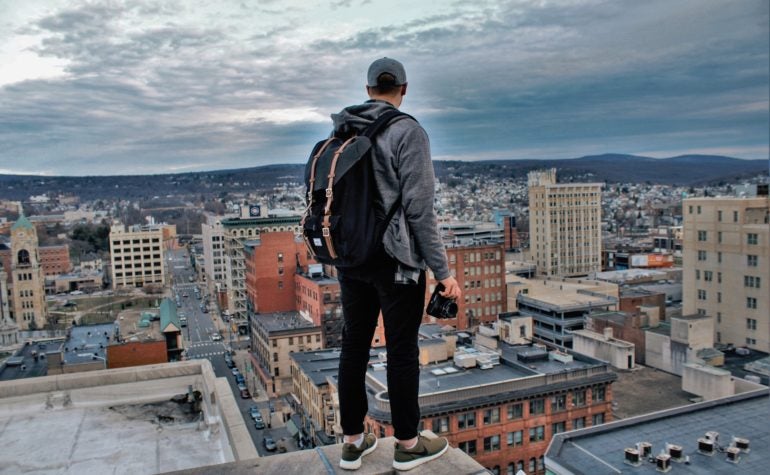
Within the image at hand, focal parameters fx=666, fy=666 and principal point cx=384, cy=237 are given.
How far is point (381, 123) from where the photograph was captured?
346cm

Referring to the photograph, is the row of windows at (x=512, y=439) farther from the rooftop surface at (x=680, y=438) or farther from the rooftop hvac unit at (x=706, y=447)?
the rooftop hvac unit at (x=706, y=447)

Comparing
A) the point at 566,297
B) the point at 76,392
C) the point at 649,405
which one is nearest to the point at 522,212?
the point at 566,297

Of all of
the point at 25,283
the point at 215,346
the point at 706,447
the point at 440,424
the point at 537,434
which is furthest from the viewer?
the point at 215,346

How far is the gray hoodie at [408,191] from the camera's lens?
3387 millimetres

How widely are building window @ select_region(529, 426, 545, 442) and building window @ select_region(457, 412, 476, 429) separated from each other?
2743 mm

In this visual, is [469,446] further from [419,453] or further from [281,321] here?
[281,321]

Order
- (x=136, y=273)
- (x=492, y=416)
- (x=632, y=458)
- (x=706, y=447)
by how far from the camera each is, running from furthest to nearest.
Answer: (x=136, y=273) → (x=492, y=416) → (x=706, y=447) → (x=632, y=458)

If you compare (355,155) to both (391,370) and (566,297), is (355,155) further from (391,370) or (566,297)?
(566,297)

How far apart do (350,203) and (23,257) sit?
58863 mm

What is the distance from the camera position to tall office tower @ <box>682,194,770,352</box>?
127ft

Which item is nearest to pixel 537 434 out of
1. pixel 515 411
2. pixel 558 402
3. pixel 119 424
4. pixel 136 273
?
pixel 558 402

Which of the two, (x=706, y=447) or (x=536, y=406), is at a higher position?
(x=706, y=447)

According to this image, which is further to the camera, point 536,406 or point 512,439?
point 536,406

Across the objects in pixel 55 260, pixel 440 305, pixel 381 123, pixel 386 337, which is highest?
pixel 381 123
